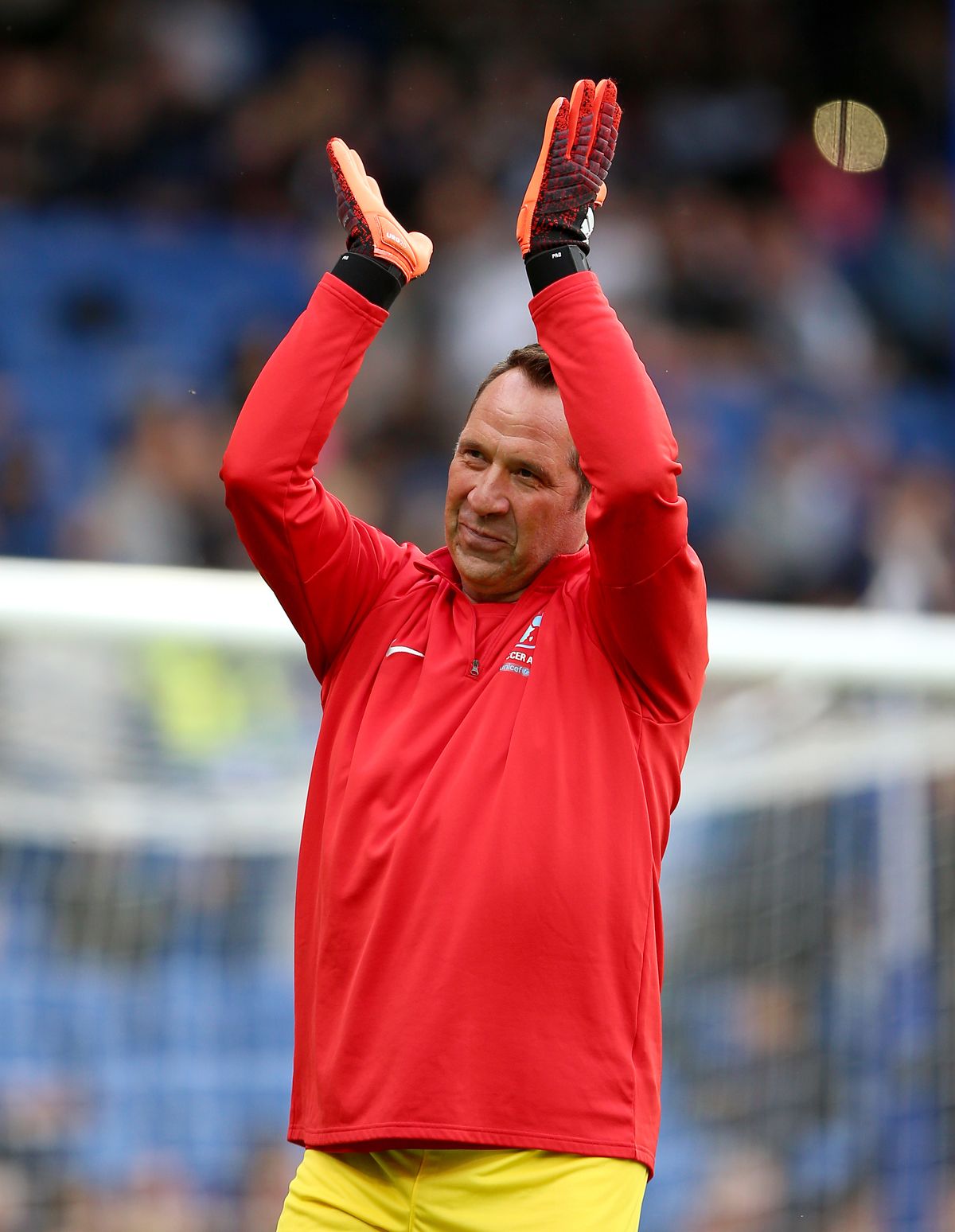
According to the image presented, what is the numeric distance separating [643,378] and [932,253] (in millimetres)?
5840

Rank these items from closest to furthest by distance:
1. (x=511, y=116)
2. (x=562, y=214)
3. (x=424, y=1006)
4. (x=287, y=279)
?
(x=424, y=1006), (x=562, y=214), (x=287, y=279), (x=511, y=116)

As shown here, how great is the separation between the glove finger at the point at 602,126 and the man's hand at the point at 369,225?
0.26m

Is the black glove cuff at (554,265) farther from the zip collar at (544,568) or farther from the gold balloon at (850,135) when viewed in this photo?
the gold balloon at (850,135)

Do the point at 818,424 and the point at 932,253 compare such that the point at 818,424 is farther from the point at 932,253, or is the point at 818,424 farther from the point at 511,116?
the point at 511,116

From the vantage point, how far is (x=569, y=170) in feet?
7.14

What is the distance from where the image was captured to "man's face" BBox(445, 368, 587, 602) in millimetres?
2277

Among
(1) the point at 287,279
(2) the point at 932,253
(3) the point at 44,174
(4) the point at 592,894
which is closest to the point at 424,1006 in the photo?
(4) the point at 592,894

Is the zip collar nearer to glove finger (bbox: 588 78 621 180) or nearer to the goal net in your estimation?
glove finger (bbox: 588 78 621 180)

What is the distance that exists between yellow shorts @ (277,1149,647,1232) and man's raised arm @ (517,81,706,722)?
58 cm

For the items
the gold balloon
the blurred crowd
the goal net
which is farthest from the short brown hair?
the gold balloon

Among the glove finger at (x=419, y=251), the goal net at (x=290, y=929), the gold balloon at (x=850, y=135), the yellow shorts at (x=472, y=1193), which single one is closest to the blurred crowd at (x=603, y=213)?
the gold balloon at (x=850, y=135)

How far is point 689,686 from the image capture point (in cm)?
218

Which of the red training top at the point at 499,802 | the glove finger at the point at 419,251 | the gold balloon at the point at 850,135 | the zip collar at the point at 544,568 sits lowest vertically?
the red training top at the point at 499,802

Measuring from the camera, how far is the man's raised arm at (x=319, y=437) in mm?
2201
